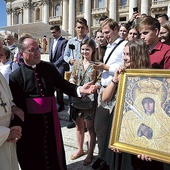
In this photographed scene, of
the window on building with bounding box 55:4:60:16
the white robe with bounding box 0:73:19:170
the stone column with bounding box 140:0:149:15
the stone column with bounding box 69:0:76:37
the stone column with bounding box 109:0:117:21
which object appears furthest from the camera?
the window on building with bounding box 55:4:60:16

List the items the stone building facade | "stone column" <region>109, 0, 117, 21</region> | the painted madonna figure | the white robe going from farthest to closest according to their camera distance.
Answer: "stone column" <region>109, 0, 117, 21</region> < the stone building facade < the white robe < the painted madonna figure

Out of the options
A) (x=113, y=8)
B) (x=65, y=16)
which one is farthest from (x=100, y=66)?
(x=65, y=16)

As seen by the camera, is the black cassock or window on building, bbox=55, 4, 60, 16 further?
window on building, bbox=55, 4, 60, 16

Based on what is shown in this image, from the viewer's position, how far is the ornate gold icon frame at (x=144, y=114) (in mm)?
1576

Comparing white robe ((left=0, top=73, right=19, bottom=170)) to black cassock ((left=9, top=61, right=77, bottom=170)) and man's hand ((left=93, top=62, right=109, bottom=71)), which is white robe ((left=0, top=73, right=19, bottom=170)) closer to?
black cassock ((left=9, top=61, right=77, bottom=170))

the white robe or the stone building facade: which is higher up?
the stone building facade

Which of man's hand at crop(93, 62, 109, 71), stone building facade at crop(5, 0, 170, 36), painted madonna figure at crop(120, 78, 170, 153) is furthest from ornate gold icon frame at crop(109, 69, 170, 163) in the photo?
stone building facade at crop(5, 0, 170, 36)

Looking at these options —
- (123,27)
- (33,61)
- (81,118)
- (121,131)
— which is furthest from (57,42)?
(121,131)

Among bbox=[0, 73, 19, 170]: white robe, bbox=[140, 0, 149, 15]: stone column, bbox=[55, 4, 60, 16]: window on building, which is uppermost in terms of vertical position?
bbox=[55, 4, 60, 16]: window on building

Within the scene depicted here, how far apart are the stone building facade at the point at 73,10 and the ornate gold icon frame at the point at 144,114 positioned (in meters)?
30.9

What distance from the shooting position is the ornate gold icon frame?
1.58 metres

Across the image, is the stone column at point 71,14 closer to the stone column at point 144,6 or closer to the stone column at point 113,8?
the stone column at point 113,8

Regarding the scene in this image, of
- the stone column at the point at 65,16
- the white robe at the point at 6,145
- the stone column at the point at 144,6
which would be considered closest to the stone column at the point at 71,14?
the stone column at the point at 65,16

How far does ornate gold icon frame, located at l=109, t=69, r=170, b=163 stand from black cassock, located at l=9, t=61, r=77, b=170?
919 mm
